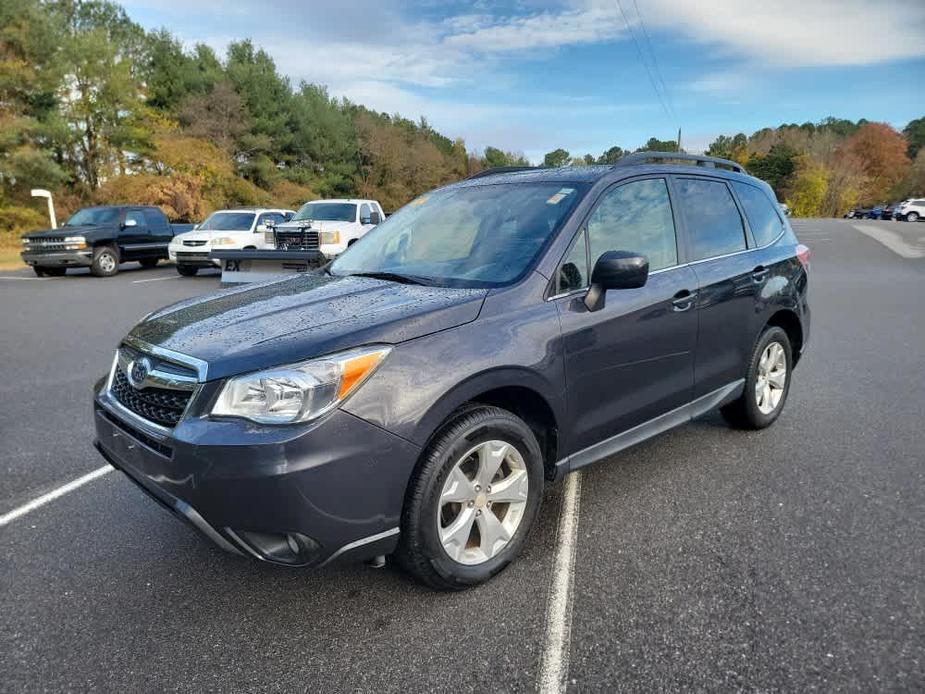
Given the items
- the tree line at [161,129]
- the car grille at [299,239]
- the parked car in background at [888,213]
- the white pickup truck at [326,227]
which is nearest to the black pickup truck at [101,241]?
the white pickup truck at [326,227]

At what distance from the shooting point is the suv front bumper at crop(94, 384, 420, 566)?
2.14 metres

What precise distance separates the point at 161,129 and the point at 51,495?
3997cm

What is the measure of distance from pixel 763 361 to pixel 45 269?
60.5ft

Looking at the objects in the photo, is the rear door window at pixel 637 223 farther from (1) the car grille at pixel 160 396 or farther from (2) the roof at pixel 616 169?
(1) the car grille at pixel 160 396

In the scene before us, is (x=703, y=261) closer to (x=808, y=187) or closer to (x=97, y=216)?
(x=97, y=216)

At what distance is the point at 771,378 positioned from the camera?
4445mm

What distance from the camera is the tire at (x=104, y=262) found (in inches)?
651

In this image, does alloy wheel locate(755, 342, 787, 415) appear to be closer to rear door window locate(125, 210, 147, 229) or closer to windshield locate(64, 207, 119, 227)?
rear door window locate(125, 210, 147, 229)

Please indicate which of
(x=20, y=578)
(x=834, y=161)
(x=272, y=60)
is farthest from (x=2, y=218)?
(x=834, y=161)

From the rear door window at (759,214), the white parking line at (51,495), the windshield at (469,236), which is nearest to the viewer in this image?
the windshield at (469,236)

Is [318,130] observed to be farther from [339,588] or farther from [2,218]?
[339,588]

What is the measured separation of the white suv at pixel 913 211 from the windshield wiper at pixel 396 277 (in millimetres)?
68137

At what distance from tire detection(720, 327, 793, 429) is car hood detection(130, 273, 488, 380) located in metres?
2.38

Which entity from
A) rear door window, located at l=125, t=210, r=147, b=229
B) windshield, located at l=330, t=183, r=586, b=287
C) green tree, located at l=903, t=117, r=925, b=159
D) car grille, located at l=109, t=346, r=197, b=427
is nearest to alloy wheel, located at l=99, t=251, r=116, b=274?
rear door window, located at l=125, t=210, r=147, b=229
